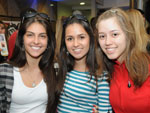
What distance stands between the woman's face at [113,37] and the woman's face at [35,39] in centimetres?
68

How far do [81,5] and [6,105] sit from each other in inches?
291

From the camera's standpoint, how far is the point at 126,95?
1559 mm

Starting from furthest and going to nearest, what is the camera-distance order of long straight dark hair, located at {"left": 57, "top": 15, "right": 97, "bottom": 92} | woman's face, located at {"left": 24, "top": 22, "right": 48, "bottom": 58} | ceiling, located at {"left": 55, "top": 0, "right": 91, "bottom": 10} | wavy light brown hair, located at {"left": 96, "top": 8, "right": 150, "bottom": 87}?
1. ceiling, located at {"left": 55, "top": 0, "right": 91, "bottom": 10}
2. long straight dark hair, located at {"left": 57, "top": 15, "right": 97, "bottom": 92}
3. woman's face, located at {"left": 24, "top": 22, "right": 48, "bottom": 58}
4. wavy light brown hair, located at {"left": 96, "top": 8, "right": 150, "bottom": 87}

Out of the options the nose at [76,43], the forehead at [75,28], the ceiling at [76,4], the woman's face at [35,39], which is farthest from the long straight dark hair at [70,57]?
the ceiling at [76,4]

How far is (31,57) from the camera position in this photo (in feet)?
6.37

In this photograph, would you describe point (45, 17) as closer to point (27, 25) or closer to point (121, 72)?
point (27, 25)

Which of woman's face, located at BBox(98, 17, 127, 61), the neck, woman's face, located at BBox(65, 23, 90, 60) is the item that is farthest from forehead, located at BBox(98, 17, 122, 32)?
the neck

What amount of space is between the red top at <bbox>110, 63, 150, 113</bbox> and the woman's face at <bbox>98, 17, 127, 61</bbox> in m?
0.19

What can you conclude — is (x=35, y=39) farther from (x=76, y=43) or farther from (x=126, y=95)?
(x=126, y=95)

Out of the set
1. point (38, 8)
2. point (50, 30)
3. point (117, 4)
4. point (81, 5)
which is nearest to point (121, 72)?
point (50, 30)

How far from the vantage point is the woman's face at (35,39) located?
179 centimetres

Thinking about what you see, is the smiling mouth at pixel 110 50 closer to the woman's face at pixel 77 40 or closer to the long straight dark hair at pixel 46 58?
the woman's face at pixel 77 40

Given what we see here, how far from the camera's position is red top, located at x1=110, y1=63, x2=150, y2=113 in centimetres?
150

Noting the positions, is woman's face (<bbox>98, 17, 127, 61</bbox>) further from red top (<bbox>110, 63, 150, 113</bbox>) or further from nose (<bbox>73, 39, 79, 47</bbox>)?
nose (<bbox>73, 39, 79, 47</bbox>)
